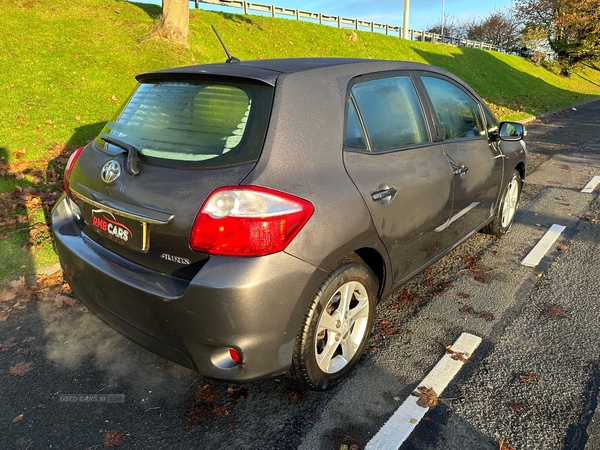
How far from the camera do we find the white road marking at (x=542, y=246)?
4223 mm

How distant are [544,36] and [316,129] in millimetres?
39420

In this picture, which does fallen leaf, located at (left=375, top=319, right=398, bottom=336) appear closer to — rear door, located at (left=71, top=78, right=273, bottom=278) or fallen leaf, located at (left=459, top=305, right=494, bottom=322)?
fallen leaf, located at (left=459, top=305, right=494, bottom=322)

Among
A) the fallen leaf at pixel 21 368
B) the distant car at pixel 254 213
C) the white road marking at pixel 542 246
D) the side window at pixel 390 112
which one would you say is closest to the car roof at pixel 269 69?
the distant car at pixel 254 213

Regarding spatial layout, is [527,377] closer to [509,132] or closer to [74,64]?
[509,132]

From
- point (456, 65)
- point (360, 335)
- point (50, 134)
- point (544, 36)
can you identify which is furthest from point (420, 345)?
point (544, 36)

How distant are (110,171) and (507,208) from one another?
3.96 m

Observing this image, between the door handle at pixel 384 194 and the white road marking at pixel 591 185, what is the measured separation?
5203 millimetres

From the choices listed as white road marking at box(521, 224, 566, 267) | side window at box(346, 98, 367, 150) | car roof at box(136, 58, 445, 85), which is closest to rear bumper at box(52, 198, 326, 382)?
side window at box(346, 98, 367, 150)

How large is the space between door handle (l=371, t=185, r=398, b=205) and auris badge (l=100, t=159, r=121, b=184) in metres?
1.36

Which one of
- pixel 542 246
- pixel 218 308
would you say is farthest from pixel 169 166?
pixel 542 246

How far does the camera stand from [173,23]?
11219 mm

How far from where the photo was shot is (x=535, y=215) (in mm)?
5508

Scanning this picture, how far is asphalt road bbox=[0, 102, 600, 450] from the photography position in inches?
89.2

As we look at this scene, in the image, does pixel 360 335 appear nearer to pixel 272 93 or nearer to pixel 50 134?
pixel 272 93
